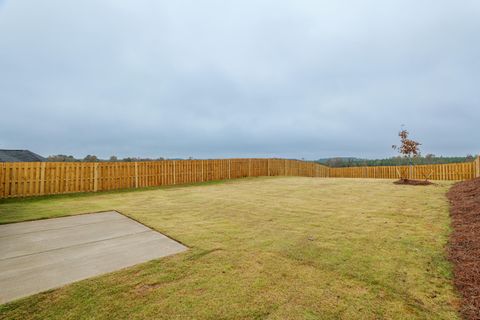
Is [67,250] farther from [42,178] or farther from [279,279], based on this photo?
[42,178]

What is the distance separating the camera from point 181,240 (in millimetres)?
3898

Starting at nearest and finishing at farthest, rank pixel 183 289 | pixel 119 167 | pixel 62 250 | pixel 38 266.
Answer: pixel 183 289 < pixel 38 266 < pixel 62 250 < pixel 119 167

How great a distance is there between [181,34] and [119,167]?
1385cm

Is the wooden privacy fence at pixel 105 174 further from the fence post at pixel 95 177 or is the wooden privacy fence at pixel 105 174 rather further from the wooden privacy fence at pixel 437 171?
the wooden privacy fence at pixel 437 171

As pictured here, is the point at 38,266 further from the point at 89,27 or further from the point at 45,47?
the point at 45,47

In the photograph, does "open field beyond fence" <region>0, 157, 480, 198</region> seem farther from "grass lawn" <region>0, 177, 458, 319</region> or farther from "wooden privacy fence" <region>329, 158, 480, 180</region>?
"grass lawn" <region>0, 177, 458, 319</region>

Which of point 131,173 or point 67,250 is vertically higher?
point 131,173

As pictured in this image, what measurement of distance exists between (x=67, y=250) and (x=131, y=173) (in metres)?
10.2

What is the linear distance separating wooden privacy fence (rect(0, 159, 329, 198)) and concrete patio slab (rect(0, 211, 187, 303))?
247 inches

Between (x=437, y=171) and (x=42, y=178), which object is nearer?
(x=42, y=178)

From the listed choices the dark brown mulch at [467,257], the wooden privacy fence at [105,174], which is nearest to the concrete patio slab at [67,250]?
the dark brown mulch at [467,257]

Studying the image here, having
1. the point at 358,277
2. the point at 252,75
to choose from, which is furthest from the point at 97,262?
the point at 252,75

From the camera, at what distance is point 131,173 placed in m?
13.2

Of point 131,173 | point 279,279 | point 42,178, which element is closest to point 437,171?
point 279,279
